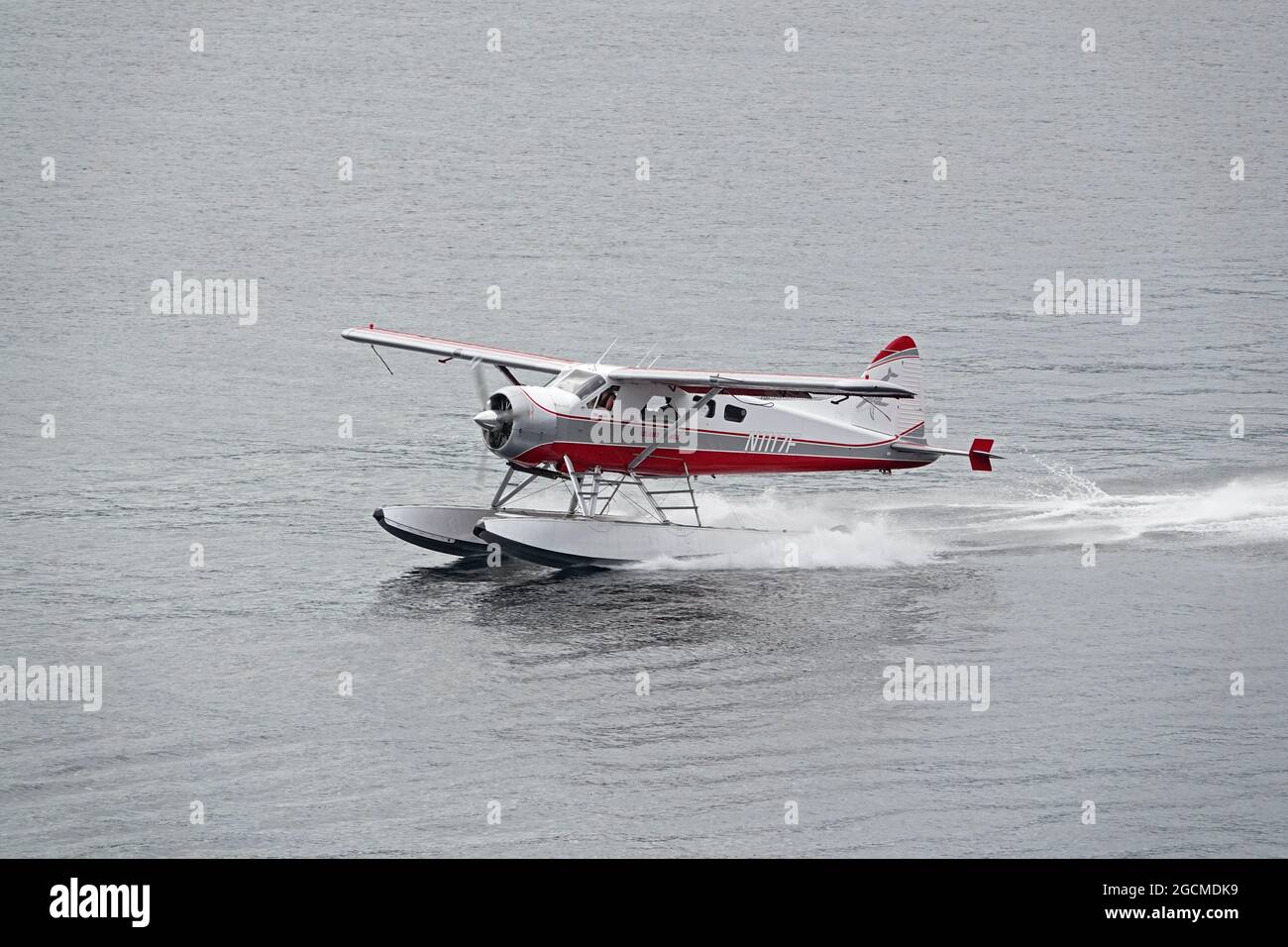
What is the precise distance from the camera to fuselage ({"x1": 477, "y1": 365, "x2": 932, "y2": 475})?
3170cm

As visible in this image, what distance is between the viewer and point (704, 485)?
129ft

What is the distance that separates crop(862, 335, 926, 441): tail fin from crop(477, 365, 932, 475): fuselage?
27 millimetres

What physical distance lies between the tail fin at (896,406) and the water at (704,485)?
2112 millimetres

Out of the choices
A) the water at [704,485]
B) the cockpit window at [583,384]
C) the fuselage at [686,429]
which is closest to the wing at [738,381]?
the cockpit window at [583,384]

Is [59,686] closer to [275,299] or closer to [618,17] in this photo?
[275,299]

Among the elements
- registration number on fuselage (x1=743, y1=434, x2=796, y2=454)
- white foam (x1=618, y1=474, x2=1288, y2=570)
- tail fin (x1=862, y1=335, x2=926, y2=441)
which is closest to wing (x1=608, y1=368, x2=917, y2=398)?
registration number on fuselage (x1=743, y1=434, x2=796, y2=454)

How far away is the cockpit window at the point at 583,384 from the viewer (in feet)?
106

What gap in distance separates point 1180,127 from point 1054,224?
25.9 m

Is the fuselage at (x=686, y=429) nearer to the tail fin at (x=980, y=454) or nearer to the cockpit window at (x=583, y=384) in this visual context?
the cockpit window at (x=583, y=384)

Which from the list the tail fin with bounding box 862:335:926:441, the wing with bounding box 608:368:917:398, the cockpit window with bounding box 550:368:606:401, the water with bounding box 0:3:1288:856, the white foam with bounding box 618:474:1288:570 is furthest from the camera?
the tail fin with bounding box 862:335:926:441

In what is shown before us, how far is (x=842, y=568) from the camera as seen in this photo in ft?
108

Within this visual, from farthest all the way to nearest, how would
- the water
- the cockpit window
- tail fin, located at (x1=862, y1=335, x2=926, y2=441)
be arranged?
tail fin, located at (x1=862, y1=335, x2=926, y2=441)
the cockpit window
the water

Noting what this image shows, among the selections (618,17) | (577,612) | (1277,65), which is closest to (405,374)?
(577,612)

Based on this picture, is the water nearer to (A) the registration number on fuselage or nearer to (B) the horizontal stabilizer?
(B) the horizontal stabilizer
